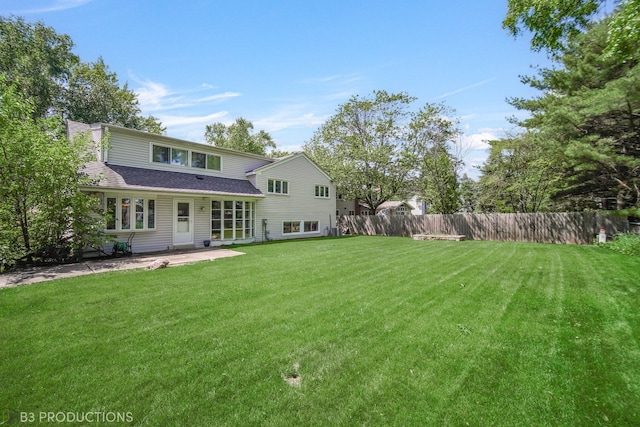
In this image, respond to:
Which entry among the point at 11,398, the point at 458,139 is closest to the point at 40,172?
the point at 11,398

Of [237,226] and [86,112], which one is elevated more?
[86,112]

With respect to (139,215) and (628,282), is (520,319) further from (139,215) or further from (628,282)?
(139,215)

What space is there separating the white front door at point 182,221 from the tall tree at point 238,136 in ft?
73.9

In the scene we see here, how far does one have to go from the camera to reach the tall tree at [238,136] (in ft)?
115

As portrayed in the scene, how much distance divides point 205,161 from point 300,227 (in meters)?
7.61

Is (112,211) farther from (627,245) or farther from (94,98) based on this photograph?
(627,245)

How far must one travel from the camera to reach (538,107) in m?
15.5

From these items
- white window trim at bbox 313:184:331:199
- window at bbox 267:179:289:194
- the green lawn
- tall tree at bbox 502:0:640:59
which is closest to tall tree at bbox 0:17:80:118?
window at bbox 267:179:289:194

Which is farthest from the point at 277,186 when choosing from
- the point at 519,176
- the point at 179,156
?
the point at 519,176

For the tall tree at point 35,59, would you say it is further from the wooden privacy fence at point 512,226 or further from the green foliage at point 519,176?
the green foliage at point 519,176

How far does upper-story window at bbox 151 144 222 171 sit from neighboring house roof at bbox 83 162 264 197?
0.61 meters

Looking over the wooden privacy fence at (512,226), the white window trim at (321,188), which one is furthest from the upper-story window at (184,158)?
the wooden privacy fence at (512,226)

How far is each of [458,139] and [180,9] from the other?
1959 cm

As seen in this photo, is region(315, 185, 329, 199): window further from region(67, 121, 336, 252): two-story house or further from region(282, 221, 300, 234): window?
region(282, 221, 300, 234): window
